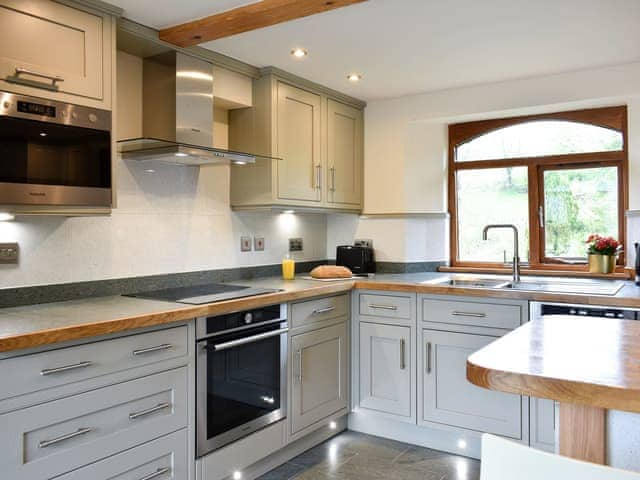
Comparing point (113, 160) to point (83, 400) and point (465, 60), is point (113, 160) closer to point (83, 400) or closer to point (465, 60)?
point (83, 400)

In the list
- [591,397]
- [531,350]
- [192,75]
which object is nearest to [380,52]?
[192,75]

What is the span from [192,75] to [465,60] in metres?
1.48

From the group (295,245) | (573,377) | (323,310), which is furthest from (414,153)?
(573,377)

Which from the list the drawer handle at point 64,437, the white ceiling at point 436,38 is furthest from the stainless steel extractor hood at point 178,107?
the drawer handle at point 64,437

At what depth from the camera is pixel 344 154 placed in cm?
380

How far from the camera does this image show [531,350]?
1364 millimetres

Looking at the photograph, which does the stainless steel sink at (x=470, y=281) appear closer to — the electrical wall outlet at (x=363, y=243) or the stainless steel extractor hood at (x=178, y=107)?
the electrical wall outlet at (x=363, y=243)

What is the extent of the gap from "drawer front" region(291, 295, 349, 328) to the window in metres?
1.13

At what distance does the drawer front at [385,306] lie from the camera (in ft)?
10.4

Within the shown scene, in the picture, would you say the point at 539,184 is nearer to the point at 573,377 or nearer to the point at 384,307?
the point at 384,307

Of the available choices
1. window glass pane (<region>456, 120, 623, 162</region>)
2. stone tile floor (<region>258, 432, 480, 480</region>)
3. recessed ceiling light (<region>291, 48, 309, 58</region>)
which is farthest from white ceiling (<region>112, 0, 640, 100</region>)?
stone tile floor (<region>258, 432, 480, 480</region>)

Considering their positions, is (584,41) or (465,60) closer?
(584,41)

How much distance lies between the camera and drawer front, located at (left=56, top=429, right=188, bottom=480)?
1907 mm

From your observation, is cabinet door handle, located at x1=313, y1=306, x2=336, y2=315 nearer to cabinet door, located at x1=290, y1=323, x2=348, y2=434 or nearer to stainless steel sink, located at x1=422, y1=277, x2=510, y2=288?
cabinet door, located at x1=290, y1=323, x2=348, y2=434
